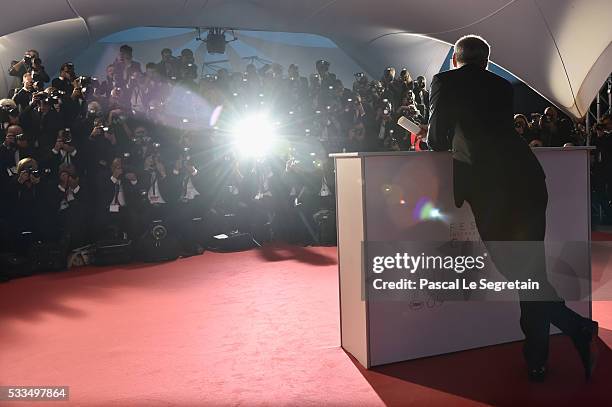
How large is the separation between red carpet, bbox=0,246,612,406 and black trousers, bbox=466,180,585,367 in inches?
13.6

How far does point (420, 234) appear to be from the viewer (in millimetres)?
2938

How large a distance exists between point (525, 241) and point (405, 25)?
10.4 metres

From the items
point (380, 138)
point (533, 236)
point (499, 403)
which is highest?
point (380, 138)

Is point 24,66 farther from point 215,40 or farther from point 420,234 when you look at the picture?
point 420,234

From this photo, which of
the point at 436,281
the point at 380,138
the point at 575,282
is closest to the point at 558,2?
the point at 380,138

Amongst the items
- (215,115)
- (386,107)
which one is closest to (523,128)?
(386,107)

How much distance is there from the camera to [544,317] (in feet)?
8.35

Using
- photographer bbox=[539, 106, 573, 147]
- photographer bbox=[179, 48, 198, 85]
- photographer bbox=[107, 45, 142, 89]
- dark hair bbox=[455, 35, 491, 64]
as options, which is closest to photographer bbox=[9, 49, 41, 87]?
photographer bbox=[107, 45, 142, 89]

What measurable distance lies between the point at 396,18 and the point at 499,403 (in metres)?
10.7

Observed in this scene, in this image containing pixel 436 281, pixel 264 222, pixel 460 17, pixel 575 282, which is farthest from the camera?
pixel 460 17

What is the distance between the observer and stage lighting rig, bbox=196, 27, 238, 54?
42.5 ft

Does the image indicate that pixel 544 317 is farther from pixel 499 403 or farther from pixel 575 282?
pixel 575 282

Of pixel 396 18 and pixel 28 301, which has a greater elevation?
pixel 396 18

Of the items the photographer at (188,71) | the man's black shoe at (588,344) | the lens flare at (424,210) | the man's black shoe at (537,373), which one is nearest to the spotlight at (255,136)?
the photographer at (188,71)
